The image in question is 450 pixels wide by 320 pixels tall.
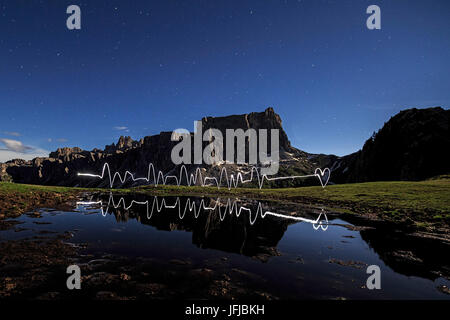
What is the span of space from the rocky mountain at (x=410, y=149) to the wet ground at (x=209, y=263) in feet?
425

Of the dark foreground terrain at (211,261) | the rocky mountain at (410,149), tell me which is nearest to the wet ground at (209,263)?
the dark foreground terrain at (211,261)

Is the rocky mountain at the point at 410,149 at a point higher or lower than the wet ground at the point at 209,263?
higher

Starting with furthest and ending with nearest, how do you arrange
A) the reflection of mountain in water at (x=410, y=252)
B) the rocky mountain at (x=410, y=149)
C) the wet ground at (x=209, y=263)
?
1. the rocky mountain at (x=410, y=149)
2. the reflection of mountain in water at (x=410, y=252)
3. the wet ground at (x=209, y=263)

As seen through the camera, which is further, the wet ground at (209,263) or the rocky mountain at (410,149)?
the rocky mountain at (410,149)

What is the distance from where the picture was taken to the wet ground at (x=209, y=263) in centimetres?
918

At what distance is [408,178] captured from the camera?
11575 centimetres

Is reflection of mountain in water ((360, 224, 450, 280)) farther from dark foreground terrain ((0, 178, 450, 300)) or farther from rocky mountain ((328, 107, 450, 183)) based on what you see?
rocky mountain ((328, 107, 450, 183))

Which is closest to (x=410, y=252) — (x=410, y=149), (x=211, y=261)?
(x=211, y=261)

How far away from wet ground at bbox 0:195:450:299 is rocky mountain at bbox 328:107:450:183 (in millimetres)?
129448

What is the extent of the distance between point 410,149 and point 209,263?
17013cm

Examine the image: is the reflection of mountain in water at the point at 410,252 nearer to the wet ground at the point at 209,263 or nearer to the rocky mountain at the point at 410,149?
the wet ground at the point at 209,263

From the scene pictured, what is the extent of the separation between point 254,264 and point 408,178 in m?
147

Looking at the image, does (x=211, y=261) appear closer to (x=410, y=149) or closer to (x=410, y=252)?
(x=410, y=252)

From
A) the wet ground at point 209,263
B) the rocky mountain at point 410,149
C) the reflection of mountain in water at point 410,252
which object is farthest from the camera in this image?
the rocky mountain at point 410,149
